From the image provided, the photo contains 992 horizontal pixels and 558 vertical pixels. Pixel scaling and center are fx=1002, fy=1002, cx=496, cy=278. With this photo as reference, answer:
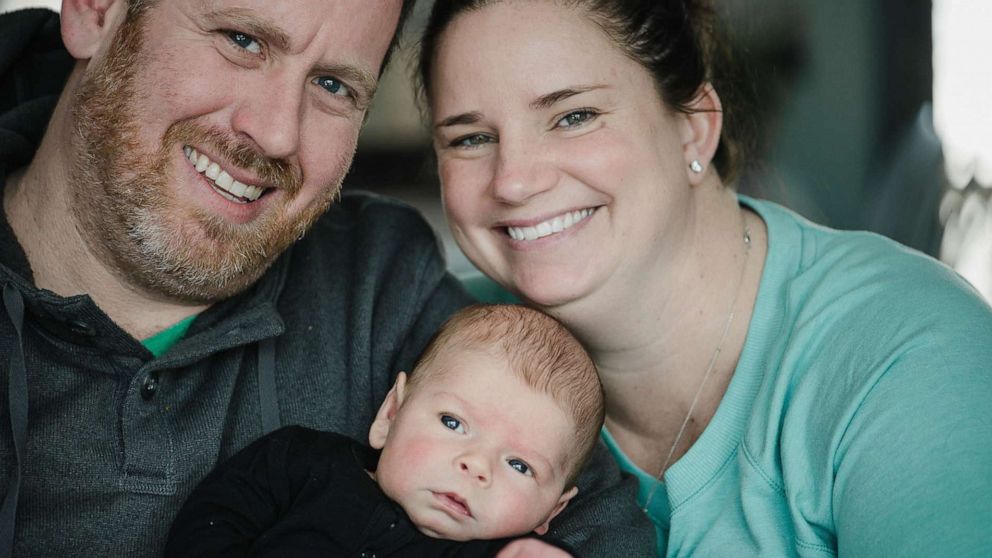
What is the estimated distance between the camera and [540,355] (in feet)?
5.85

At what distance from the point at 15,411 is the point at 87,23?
0.80 metres

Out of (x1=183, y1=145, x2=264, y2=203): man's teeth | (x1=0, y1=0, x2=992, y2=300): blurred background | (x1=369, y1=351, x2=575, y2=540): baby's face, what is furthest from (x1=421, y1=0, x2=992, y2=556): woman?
(x1=0, y1=0, x2=992, y2=300): blurred background

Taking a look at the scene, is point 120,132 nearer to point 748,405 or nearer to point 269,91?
point 269,91

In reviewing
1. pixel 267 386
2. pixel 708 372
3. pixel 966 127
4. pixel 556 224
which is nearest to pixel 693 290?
pixel 708 372

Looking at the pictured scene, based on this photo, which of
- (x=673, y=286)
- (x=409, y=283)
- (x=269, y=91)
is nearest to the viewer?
(x=269, y=91)

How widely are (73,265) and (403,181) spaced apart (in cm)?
435

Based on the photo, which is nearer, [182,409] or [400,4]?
[182,409]

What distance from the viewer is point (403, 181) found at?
626cm

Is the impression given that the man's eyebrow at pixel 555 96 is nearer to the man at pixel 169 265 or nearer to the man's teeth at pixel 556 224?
the man's teeth at pixel 556 224

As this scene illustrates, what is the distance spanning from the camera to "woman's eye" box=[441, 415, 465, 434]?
1715 mm

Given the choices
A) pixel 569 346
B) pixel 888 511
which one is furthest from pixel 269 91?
pixel 888 511

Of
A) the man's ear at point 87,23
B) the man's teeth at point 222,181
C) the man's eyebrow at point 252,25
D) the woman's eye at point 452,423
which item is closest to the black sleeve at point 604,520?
the woman's eye at point 452,423

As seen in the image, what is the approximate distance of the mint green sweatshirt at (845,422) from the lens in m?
1.45

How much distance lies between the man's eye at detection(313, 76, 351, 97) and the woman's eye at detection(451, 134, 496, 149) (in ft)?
0.81
